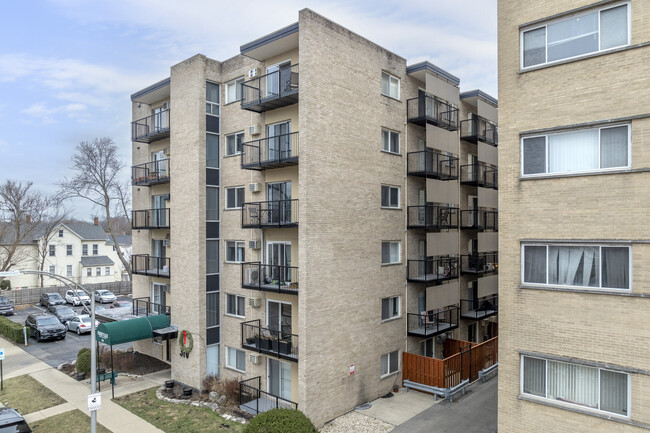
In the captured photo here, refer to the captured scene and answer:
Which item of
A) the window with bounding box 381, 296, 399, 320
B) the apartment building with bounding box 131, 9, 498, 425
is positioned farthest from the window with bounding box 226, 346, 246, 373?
the window with bounding box 381, 296, 399, 320

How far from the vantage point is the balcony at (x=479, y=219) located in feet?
79.4

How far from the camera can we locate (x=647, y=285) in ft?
30.4

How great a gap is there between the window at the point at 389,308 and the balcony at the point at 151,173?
41.5 feet

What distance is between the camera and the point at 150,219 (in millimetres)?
24000

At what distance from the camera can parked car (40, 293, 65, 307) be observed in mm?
44188

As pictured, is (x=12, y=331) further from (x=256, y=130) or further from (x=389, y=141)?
(x=389, y=141)

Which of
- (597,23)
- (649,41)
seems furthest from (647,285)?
(597,23)

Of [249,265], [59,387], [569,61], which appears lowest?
[59,387]

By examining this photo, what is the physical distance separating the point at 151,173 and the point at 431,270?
16021 mm

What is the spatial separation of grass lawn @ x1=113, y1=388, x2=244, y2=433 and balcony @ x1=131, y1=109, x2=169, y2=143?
1286 cm

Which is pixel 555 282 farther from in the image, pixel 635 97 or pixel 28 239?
pixel 28 239

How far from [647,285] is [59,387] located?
78.2 ft

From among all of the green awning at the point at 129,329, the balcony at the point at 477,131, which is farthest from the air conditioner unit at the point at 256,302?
the balcony at the point at 477,131

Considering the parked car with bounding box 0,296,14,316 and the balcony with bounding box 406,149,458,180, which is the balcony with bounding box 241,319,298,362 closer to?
the balcony with bounding box 406,149,458,180
